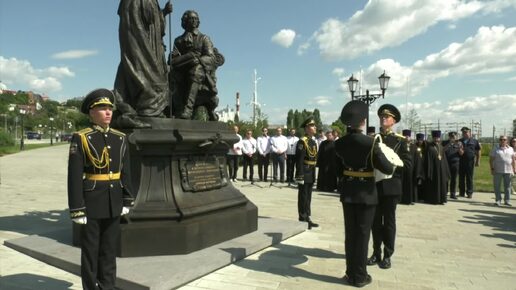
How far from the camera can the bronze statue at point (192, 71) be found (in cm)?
707

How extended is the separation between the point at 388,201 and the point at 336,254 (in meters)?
1.15

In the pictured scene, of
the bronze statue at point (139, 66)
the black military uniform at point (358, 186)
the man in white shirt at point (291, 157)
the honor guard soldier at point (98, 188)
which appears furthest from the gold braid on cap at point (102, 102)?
the man in white shirt at point (291, 157)

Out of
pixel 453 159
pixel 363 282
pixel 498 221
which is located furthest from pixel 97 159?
pixel 453 159

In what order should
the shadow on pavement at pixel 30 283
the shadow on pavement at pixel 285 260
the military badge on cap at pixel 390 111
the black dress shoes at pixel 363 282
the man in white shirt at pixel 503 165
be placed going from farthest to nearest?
the man in white shirt at pixel 503 165, the military badge on cap at pixel 390 111, the shadow on pavement at pixel 285 260, the black dress shoes at pixel 363 282, the shadow on pavement at pixel 30 283

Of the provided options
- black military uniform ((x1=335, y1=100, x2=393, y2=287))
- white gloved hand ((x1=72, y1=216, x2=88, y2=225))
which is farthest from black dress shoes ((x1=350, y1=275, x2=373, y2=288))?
white gloved hand ((x1=72, y1=216, x2=88, y2=225))

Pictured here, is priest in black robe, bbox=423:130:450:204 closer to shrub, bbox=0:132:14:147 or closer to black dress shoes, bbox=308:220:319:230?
black dress shoes, bbox=308:220:319:230

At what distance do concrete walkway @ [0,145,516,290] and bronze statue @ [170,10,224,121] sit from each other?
8.76 feet

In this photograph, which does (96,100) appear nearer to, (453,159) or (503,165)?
(503,165)

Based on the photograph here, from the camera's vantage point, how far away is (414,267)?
5617 millimetres

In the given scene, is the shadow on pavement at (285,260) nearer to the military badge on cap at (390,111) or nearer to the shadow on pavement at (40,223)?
the military badge on cap at (390,111)

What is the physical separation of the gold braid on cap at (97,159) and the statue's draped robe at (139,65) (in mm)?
2276

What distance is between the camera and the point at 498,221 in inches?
368

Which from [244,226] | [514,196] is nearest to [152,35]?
[244,226]

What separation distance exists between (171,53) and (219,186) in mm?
2321
